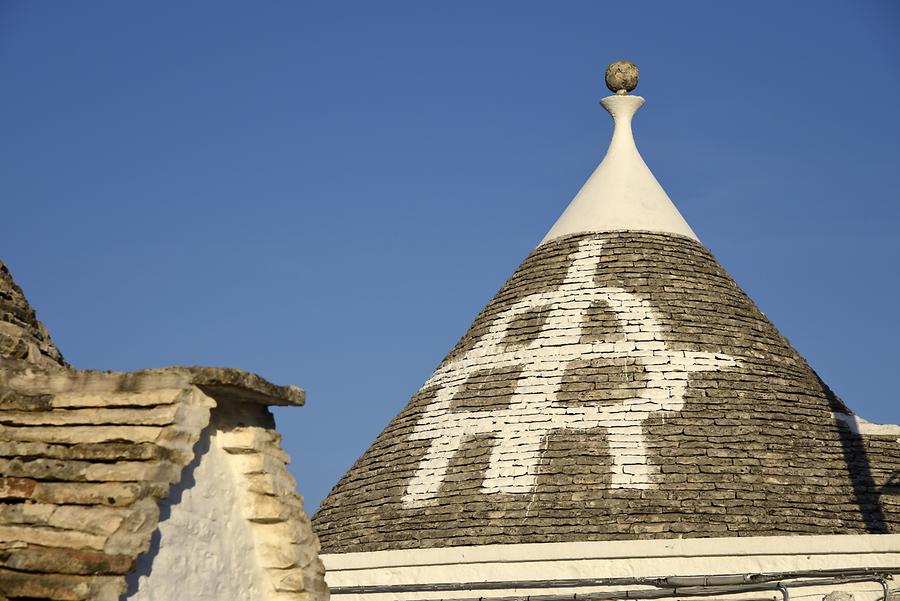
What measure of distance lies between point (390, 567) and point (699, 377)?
13.3 ft

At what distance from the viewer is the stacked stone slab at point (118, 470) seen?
6285mm

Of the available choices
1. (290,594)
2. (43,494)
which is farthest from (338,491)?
(43,494)

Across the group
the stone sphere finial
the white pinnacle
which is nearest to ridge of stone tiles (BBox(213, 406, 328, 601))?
the white pinnacle

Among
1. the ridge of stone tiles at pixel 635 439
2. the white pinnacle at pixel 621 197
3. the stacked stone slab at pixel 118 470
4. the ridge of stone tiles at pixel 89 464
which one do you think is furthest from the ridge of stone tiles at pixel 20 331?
the white pinnacle at pixel 621 197

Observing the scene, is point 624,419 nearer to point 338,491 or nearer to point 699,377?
point 699,377

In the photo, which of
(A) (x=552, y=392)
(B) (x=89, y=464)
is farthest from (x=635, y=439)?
(B) (x=89, y=464)

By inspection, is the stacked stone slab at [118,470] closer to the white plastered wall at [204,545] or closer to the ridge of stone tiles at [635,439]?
the white plastered wall at [204,545]

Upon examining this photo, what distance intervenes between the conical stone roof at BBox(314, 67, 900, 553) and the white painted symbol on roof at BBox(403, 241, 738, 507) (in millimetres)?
21

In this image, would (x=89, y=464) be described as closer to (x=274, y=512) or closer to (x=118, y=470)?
(x=118, y=470)

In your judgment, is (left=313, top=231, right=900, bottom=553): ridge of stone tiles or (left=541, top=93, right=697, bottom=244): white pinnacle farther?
(left=541, top=93, right=697, bottom=244): white pinnacle

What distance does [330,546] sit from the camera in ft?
57.4

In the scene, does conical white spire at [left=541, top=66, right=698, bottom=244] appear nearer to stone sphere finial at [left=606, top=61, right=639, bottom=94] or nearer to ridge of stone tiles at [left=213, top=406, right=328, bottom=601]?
stone sphere finial at [left=606, top=61, right=639, bottom=94]

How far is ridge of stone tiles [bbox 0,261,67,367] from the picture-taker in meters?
7.60

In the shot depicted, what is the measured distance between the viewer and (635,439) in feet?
54.9
